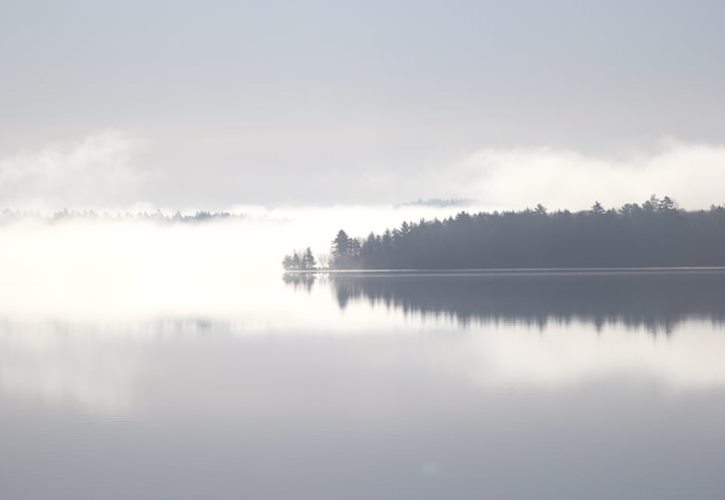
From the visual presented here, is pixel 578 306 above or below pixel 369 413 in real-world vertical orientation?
above

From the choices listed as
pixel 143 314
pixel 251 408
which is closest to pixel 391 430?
pixel 251 408

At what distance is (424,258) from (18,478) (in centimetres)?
18354

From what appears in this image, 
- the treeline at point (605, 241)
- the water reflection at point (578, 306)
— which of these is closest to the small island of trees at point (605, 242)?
the treeline at point (605, 241)

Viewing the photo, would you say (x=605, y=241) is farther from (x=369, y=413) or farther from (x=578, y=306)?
(x=369, y=413)

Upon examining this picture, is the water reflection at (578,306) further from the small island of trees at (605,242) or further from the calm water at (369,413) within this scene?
the small island of trees at (605,242)

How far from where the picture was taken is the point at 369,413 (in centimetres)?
2420

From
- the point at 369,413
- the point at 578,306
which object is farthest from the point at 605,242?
the point at 369,413

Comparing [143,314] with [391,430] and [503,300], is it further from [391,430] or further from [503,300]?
[391,430]

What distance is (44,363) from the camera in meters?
36.7

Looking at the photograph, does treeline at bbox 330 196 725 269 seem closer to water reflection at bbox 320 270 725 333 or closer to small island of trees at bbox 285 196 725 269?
small island of trees at bbox 285 196 725 269

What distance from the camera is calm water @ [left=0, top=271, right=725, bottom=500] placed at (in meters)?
17.1

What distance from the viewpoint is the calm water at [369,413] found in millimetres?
17141

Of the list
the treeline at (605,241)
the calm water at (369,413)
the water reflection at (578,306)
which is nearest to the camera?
the calm water at (369,413)

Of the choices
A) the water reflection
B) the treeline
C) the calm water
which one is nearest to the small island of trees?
the treeline
